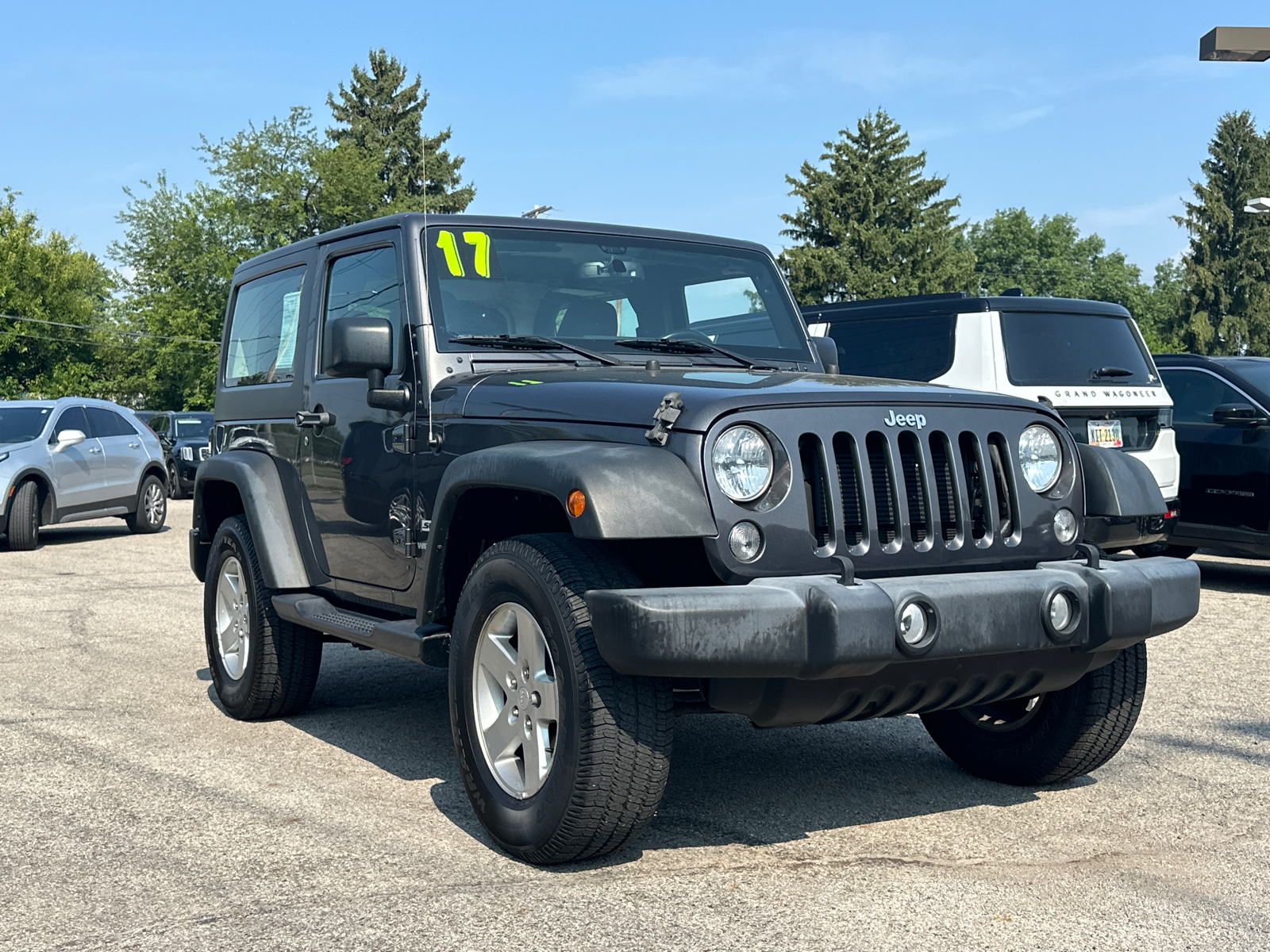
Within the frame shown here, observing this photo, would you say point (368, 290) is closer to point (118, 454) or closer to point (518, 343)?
point (518, 343)

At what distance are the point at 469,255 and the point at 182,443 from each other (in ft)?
71.4

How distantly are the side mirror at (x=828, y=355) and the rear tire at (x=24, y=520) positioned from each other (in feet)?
39.0

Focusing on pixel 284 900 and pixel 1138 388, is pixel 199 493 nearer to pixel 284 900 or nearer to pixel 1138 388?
pixel 284 900

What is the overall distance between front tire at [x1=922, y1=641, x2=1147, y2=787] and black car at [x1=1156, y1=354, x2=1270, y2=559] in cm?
644

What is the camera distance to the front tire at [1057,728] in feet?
15.5

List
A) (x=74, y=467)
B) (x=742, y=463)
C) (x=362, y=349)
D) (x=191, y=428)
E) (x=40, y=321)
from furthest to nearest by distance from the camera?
1. (x=40, y=321)
2. (x=191, y=428)
3. (x=74, y=467)
4. (x=362, y=349)
5. (x=742, y=463)

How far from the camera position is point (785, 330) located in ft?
18.9

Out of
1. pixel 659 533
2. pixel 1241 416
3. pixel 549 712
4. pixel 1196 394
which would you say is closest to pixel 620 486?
pixel 659 533

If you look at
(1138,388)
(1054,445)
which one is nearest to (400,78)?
(1138,388)

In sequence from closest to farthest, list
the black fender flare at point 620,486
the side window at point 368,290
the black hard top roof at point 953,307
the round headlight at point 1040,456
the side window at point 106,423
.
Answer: the black fender flare at point 620,486
the round headlight at point 1040,456
the side window at point 368,290
the black hard top roof at point 953,307
the side window at point 106,423

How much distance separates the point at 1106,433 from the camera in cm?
998

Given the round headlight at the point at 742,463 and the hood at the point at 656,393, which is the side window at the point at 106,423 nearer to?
the hood at the point at 656,393

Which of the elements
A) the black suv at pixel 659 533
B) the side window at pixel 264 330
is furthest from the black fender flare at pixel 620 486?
the side window at pixel 264 330

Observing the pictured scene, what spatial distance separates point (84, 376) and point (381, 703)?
54.8m
